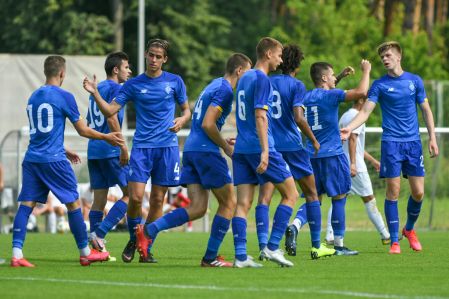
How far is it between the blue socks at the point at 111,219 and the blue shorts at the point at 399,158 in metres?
3.25

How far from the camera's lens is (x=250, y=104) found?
526 inches

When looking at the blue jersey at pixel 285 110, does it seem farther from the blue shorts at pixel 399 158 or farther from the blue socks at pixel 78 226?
the blue socks at pixel 78 226

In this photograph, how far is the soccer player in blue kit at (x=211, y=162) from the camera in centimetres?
1345

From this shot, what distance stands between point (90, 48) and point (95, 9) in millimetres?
3400

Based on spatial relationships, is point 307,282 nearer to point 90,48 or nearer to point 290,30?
point 90,48

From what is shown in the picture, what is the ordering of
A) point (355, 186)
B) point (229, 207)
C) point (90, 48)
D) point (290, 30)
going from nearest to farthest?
1. point (229, 207)
2. point (355, 186)
3. point (90, 48)
4. point (290, 30)

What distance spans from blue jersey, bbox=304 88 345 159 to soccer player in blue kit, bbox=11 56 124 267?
116 inches

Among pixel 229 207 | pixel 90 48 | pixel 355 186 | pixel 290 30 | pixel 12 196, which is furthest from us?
pixel 290 30

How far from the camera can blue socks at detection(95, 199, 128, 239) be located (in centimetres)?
1533

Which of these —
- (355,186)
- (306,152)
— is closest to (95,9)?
(355,186)

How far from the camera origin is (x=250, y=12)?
62.5 meters

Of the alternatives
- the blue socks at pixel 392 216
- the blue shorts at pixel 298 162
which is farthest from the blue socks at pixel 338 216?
the blue shorts at pixel 298 162

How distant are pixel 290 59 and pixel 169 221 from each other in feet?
8.08

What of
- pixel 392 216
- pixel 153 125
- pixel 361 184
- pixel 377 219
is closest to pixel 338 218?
pixel 392 216
